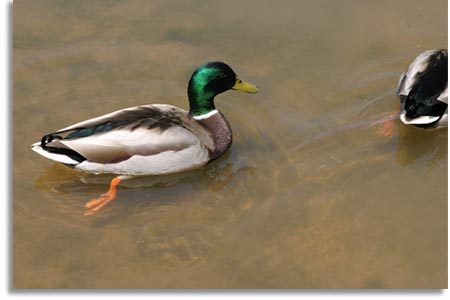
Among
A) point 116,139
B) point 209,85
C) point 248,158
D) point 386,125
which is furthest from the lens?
point 386,125

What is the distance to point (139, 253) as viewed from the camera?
6.47m

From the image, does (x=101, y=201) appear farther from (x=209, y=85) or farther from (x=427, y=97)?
(x=427, y=97)

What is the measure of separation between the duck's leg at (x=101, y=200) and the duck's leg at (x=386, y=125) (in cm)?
245

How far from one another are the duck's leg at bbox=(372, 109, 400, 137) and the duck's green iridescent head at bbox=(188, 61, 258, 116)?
3.99 ft

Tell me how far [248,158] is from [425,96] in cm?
164

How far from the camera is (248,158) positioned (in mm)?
7402

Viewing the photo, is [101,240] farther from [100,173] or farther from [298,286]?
[298,286]

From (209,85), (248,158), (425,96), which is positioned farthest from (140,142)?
(425,96)

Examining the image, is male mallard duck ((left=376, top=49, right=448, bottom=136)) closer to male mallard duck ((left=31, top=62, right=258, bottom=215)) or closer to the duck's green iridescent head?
the duck's green iridescent head

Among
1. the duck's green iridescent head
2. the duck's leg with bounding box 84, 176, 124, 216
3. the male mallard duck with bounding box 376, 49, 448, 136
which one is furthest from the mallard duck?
the duck's leg with bounding box 84, 176, 124, 216

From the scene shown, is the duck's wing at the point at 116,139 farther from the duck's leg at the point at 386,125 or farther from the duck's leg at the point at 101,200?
the duck's leg at the point at 386,125

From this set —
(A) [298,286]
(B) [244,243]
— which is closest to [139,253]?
(B) [244,243]

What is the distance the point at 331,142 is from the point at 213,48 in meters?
1.83

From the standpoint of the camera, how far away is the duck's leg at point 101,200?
22.6 ft
